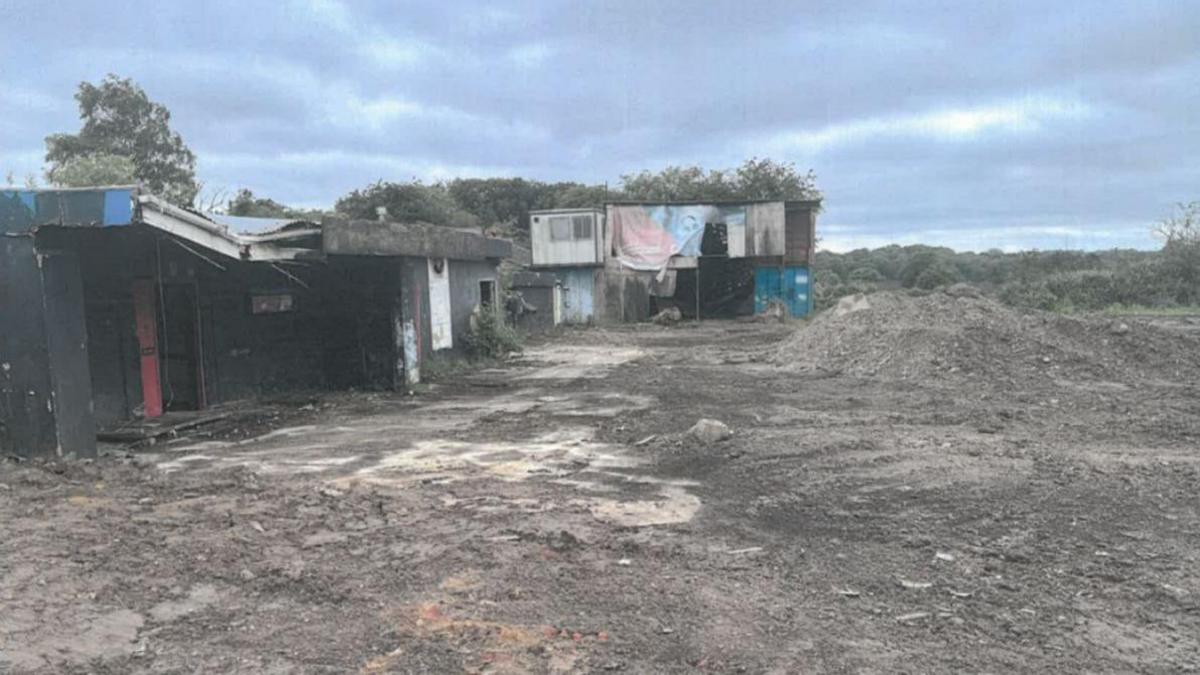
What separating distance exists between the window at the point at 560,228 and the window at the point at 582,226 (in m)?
0.25

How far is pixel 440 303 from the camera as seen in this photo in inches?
682

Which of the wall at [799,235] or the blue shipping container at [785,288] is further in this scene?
the blue shipping container at [785,288]

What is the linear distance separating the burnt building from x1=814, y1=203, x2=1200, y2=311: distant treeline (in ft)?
100

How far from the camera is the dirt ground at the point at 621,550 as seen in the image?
13.3 ft

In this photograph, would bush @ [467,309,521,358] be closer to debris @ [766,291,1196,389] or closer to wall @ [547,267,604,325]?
debris @ [766,291,1196,389]

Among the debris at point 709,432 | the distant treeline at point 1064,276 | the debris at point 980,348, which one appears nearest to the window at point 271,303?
the debris at point 709,432

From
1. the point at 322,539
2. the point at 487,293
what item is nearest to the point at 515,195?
the point at 487,293

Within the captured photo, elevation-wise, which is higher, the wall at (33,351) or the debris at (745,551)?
the wall at (33,351)

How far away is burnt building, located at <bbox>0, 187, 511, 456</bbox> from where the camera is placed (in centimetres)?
815

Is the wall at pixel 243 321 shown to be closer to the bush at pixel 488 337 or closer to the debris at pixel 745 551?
the bush at pixel 488 337

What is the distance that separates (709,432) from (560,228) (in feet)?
87.2

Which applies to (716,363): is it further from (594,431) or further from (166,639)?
(166,639)

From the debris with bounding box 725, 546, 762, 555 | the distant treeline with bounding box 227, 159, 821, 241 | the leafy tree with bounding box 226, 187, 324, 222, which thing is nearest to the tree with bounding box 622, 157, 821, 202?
the distant treeline with bounding box 227, 159, 821, 241

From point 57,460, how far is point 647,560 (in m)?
6.38
